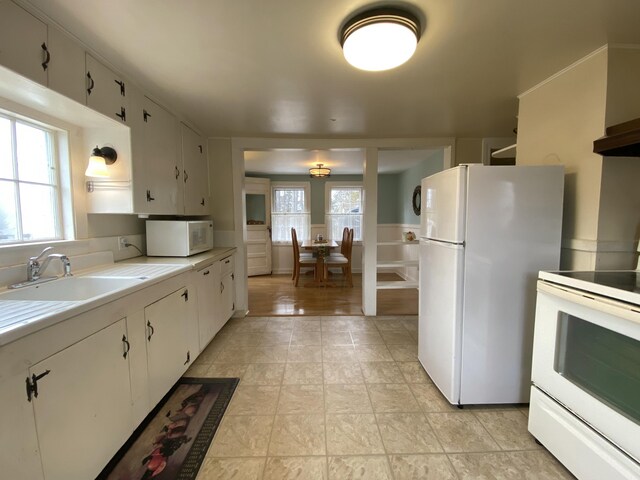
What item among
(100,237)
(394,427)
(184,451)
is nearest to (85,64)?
(100,237)

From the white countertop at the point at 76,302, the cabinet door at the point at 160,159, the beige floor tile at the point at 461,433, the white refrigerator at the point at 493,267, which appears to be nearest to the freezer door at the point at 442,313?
the white refrigerator at the point at 493,267

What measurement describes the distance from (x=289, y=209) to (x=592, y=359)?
17.5ft

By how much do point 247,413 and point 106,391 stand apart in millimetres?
812

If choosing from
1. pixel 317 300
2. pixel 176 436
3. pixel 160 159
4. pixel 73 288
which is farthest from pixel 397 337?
pixel 160 159

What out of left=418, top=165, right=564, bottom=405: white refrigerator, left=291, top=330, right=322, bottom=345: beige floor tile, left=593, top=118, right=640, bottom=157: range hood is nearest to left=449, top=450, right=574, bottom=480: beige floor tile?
left=418, top=165, right=564, bottom=405: white refrigerator

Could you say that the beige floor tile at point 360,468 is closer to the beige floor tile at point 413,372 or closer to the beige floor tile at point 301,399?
the beige floor tile at point 301,399

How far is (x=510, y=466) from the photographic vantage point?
1337mm

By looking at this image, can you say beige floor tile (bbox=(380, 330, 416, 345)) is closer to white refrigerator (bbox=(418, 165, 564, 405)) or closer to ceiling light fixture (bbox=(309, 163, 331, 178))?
white refrigerator (bbox=(418, 165, 564, 405))

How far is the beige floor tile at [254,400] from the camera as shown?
172 centimetres

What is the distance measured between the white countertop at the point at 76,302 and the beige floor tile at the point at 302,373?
44.9 inches

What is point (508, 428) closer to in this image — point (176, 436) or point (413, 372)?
point (413, 372)

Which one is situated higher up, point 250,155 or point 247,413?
point 250,155

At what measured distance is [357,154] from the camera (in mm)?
4215

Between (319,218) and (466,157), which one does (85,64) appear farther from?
(319,218)
